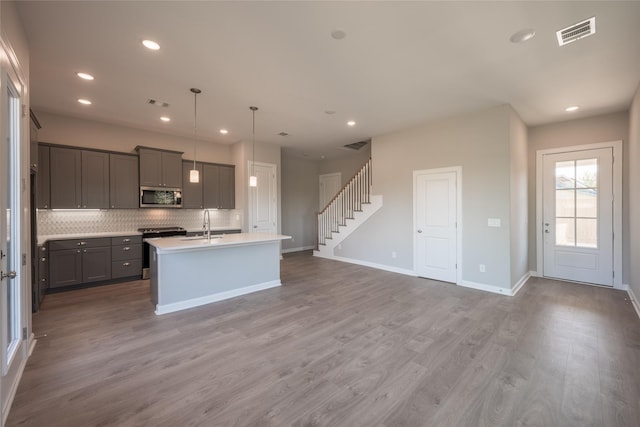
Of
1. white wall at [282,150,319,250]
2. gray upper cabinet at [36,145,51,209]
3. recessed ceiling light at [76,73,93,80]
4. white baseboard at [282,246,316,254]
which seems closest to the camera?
recessed ceiling light at [76,73,93,80]

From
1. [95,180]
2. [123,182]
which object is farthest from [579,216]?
[95,180]

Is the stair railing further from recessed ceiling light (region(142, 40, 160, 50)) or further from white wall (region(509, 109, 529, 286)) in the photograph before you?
recessed ceiling light (region(142, 40, 160, 50))

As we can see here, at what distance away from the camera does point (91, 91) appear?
3.91 metres

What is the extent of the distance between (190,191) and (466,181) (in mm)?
5590

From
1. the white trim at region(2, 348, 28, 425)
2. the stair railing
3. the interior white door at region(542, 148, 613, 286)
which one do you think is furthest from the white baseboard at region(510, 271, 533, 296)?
the white trim at region(2, 348, 28, 425)

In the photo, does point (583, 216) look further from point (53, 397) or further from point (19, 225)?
point (19, 225)

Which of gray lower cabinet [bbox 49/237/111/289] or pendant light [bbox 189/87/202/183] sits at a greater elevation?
pendant light [bbox 189/87/202/183]

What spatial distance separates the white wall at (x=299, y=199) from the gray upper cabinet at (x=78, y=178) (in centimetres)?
455

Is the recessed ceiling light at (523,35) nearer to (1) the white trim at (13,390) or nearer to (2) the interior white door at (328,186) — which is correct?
(1) the white trim at (13,390)

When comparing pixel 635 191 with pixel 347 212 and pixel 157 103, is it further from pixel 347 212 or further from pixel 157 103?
pixel 157 103

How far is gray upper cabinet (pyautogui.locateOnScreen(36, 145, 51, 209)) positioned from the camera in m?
4.50

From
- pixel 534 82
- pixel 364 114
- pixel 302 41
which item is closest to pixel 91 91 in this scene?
pixel 302 41

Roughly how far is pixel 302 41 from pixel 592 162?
5.44m

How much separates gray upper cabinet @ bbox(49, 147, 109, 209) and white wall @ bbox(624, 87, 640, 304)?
8.28m
